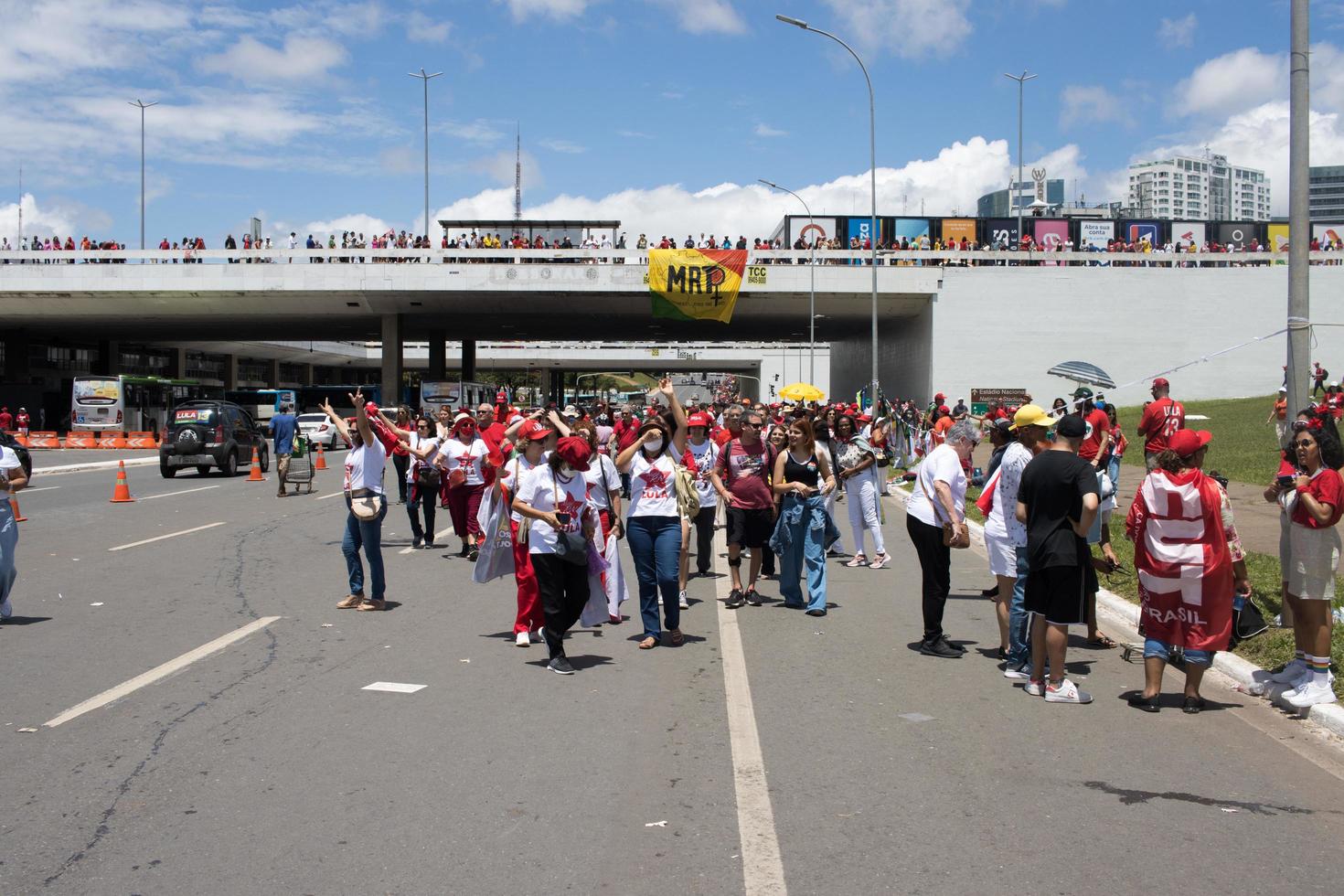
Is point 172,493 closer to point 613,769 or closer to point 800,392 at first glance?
point 800,392

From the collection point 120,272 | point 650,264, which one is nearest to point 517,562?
point 650,264

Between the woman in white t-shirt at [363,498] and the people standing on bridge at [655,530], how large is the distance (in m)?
2.51

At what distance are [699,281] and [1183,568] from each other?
115 feet

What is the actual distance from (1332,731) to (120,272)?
1898 inches

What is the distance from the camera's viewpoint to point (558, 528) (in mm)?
7348

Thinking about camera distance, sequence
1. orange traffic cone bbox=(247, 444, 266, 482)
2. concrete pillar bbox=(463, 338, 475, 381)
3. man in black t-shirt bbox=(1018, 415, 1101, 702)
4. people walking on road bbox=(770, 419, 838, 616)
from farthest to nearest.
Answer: concrete pillar bbox=(463, 338, 475, 381), orange traffic cone bbox=(247, 444, 266, 482), people walking on road bbox=(770, 419, 838, 616), man in black t-shirt bbox=(1018, 415, 1101, 702)

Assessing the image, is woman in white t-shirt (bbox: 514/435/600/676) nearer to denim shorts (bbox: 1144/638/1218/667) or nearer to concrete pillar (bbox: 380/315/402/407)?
denim shorts (bbox: 1144/638/1218/667)

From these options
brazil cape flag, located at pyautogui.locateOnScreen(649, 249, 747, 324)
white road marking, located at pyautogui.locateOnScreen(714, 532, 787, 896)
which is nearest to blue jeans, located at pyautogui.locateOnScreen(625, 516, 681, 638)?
white road marking, located at pyautogui.locateOnScreen(714, 532, 787, 896)

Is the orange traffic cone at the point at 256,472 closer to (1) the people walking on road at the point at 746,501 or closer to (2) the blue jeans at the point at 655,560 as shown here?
(1) the people walking on road at the point at 746,501

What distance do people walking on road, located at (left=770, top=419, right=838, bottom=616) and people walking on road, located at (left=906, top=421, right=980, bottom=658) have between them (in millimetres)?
1601

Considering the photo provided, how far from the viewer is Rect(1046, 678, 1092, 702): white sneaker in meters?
6.76

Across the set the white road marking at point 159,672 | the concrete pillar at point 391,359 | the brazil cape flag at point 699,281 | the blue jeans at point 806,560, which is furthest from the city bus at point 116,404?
the blue jeans at point 806,560

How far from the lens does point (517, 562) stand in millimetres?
8242

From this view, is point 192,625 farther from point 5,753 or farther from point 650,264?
point 650,264
